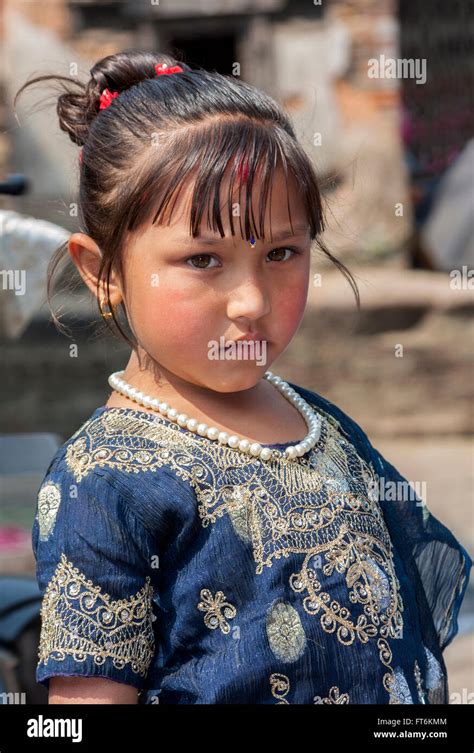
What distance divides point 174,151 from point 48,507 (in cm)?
48

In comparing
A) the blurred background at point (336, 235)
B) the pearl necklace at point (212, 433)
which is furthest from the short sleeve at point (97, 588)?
the blurred background at point (336, 235)

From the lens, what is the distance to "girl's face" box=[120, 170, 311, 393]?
133cm

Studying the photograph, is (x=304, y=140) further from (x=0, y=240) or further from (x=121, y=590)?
(x=0, y=240)

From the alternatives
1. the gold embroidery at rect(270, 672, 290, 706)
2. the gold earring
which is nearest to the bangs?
the gold earring

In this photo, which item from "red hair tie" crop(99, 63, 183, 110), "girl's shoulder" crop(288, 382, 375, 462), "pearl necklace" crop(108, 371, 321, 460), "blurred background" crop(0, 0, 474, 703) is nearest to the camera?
"pearl necklace" crop(108, 371, 321, 460)

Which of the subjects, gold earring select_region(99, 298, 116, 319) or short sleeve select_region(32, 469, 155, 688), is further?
gold earring select_region(99, 298, 116, 319)

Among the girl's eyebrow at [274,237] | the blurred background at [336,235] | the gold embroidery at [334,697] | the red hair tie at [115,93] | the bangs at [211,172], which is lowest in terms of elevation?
the gold embroidery at [334,697]

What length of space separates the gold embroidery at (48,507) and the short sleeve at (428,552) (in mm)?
521

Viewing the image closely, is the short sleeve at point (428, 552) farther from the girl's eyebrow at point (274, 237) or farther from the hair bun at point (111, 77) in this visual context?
the hair bun at point (111, 77)

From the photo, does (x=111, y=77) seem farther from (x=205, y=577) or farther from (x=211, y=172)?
(x=205, y=577)

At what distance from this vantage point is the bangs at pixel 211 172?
1320mm

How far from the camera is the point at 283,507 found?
1.38 meters

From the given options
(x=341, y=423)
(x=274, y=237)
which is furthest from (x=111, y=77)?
(x=341, y=423)

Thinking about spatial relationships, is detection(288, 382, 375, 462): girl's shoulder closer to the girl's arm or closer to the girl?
the girl
